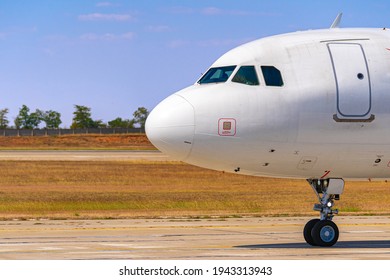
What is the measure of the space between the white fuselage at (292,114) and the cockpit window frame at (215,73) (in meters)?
0.12

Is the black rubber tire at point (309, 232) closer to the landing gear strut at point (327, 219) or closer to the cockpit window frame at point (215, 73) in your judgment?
the landing gear strut at point (327, 219)

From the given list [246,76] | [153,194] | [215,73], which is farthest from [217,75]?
[153,194]

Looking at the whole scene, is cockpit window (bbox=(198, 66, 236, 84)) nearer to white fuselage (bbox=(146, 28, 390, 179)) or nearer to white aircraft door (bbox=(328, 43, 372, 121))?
white fuselage (bbox=(146, 28, 390, 179))

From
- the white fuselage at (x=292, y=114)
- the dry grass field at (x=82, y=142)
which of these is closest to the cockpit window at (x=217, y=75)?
the white fuselage at (x=292, y=114)

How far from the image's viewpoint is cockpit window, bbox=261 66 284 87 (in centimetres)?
2553

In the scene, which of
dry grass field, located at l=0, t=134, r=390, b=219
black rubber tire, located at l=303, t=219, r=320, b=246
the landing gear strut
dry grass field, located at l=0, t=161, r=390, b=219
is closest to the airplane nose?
the landing gear strut

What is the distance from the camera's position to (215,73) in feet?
85.9

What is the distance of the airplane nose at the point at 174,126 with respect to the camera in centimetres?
2456

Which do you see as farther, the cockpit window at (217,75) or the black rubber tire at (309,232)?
the black rubber tire at (309,232)

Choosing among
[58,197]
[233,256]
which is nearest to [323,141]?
[233,256]

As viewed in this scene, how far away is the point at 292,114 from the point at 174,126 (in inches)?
121

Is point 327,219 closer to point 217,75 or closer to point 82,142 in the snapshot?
point 217,75

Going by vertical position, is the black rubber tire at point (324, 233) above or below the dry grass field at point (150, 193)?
above

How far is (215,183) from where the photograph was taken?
200 feet
